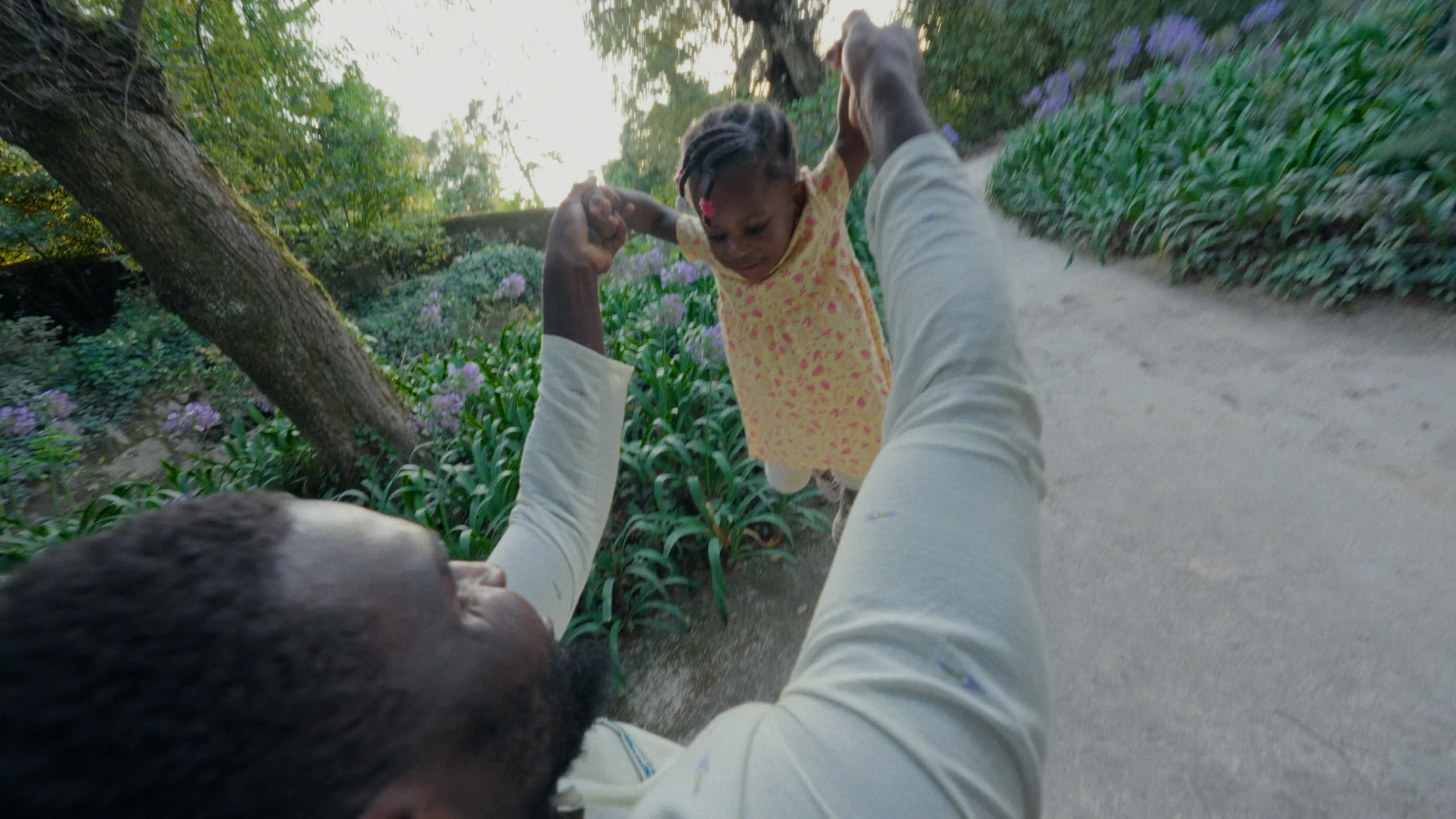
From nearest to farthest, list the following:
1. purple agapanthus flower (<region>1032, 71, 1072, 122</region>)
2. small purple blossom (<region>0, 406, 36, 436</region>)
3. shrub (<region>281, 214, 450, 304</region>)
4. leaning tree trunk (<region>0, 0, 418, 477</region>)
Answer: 1. leaning tree trunk (<region>0, 0, 418, 477</region>)
2. small purple blossom (<region>0, 406, 36, 436</region>)
3. purple agapanthus flower (<region>1032, 71, 1072, 122</region>)
4. shrub (<region>281, 214, 450, 304</region>)

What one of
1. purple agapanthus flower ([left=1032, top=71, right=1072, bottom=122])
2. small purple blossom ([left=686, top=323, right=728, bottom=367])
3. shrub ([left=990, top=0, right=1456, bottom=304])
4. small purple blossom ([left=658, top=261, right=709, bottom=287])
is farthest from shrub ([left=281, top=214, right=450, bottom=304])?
shrub ([left=990, top=0, right=1456, bottom=304])

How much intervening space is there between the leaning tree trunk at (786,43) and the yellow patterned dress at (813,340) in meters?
8.96

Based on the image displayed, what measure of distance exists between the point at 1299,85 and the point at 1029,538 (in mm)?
5760

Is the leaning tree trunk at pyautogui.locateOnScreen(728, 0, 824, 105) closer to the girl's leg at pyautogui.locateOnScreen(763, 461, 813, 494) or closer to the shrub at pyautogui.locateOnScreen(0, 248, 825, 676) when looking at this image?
the shrub at pyautogui.locateOnScreen(0, 248, 825, 676)

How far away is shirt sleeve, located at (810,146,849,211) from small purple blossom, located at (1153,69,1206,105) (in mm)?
4985

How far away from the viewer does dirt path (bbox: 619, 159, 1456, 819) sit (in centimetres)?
171

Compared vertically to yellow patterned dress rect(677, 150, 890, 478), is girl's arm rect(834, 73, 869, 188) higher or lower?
higher

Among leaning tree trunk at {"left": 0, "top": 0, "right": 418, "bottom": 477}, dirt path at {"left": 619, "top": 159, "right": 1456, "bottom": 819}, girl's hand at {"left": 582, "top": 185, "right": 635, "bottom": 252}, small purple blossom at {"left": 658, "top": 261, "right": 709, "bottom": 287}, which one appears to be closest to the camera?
girl's hand at {"left": 582, "top": 185, "right": 635, "bottom": 252}

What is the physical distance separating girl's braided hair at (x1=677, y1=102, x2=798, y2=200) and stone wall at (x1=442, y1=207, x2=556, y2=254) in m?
13.5

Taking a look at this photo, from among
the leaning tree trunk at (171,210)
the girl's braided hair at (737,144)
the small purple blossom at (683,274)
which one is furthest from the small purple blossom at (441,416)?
the girl's braided hair at (737,144)

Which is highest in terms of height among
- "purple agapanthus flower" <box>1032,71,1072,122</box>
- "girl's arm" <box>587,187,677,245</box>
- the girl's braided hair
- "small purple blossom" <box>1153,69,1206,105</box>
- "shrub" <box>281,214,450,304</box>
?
"shrub" <box>281,214,450,304</box>

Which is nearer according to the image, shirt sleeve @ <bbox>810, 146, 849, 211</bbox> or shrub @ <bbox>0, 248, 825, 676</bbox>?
shirt sleeve @ <bbox>810, 146, 849, 211</bbox>

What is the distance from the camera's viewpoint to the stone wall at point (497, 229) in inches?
575

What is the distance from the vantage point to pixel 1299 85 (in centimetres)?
438
